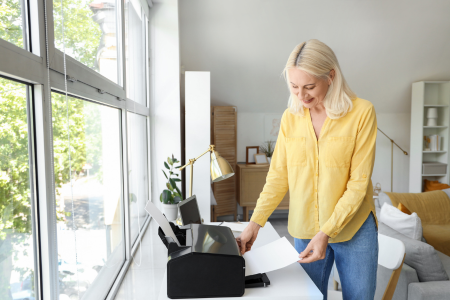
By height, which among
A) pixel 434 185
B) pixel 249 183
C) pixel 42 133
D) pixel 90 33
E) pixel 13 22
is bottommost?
pixel 434 185

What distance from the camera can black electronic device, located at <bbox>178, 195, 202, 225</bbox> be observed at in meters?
1.77

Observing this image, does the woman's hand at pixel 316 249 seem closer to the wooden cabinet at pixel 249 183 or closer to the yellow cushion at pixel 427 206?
the yellow cushion at pixel 427 206

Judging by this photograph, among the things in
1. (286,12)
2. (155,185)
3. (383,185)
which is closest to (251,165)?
(155,185)

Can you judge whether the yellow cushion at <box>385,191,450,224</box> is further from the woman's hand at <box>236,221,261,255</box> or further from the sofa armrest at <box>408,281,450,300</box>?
the woman's hand at <box>236,221,261,255</box>

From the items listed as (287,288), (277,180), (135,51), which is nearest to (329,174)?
(277,180)

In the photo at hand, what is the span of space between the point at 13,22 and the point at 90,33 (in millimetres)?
754

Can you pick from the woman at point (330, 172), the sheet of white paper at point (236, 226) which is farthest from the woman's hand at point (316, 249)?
the sheet of white paper at point (236, 226)

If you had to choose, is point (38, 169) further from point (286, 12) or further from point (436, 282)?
point (286, 12)

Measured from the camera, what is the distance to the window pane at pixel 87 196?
3.91ft

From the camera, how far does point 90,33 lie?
62.2 inches

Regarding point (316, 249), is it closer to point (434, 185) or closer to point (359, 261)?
point (359, 261)

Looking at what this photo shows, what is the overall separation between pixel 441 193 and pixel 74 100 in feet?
12.7

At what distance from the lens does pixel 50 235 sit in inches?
39.2

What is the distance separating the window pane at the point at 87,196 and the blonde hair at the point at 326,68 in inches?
35.2
